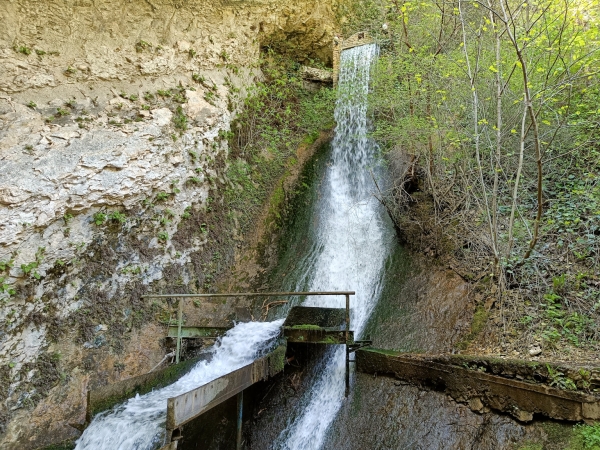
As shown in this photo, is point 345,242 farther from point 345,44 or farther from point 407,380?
point 345,44

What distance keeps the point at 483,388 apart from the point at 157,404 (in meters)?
3.66

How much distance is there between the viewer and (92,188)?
600 centimetres

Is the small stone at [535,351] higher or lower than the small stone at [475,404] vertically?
higher

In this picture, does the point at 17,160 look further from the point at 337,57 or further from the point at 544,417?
the point at 337,57

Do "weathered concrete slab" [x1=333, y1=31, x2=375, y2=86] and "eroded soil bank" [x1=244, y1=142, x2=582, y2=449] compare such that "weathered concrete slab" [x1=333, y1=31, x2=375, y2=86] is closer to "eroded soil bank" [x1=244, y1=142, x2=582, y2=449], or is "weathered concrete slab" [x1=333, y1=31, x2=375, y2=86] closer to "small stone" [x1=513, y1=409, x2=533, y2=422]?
"eroded soil bank" [x1=244, y1=142, x2=582, y2=449]

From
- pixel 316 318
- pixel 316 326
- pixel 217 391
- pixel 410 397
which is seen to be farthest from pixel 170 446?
pixel 410 397

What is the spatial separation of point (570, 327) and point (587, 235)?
1.54m

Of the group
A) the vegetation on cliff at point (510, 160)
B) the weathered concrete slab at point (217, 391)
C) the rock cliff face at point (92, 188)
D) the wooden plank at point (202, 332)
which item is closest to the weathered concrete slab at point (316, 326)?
the weathered concrete slab at point (217, 391)

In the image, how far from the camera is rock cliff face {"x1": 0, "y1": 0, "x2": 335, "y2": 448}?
519cm

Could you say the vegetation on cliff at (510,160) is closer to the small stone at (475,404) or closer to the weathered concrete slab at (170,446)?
the small stone at (475,404)

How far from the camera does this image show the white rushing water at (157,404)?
382 cm

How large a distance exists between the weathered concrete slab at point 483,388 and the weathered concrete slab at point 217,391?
4.14 feet

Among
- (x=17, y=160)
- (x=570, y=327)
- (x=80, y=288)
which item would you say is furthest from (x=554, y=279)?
(x=17, y=160)

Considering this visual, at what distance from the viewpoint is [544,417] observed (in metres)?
3.47
